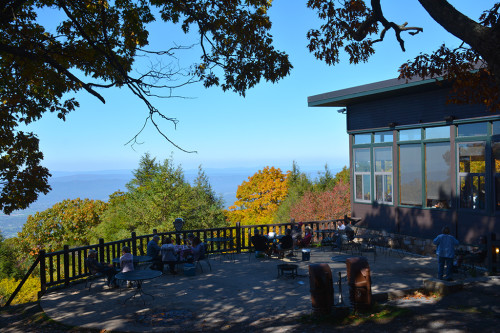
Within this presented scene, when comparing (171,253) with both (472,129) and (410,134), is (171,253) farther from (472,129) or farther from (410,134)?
(472,129)

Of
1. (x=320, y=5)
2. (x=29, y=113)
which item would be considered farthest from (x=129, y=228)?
(x=320, y=5)

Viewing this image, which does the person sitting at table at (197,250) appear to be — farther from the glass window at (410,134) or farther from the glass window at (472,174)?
the glass window at (410,134)

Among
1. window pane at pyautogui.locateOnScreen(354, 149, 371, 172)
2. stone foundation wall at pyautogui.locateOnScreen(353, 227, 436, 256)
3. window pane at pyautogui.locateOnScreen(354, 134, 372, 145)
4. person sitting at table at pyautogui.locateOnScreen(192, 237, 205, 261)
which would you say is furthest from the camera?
window pane at pyautogui.locateOnScreen(354, 149, 371, 172)

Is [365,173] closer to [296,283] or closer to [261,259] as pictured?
[261,259]

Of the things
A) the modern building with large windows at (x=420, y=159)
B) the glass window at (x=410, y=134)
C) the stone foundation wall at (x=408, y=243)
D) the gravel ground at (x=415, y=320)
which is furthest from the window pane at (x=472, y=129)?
the gravel ground at (x=415, y=320)

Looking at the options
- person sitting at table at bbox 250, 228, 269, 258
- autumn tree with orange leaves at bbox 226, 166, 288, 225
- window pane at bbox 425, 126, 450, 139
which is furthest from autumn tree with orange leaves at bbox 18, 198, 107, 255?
window pane at bbox 425, 126, 450, 139

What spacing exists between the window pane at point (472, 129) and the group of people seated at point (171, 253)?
9.43 m

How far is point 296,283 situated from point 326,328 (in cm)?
330

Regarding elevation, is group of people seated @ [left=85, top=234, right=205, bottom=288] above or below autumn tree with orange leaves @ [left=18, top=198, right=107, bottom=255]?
above

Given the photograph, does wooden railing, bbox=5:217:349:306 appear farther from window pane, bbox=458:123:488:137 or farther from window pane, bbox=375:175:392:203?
window pane, bbox=458:123:488:137

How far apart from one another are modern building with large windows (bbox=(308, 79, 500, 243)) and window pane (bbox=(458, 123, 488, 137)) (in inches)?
1.3

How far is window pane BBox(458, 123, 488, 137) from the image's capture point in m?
12.7

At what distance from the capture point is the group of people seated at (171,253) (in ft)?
38.2

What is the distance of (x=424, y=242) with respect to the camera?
14344 mm
